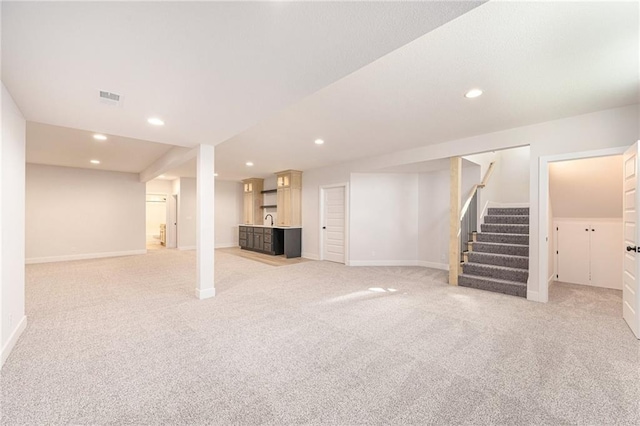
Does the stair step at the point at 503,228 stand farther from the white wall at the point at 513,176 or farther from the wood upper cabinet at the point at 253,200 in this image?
the wood upper cabinet at the point at 253,200

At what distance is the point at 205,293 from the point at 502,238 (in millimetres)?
5344

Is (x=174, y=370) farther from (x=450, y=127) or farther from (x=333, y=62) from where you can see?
(x=450, y=127)

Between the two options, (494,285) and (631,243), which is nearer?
(631,243)

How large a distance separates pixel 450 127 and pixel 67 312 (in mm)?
5666

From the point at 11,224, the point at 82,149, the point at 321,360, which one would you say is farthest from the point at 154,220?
the point at 321,360

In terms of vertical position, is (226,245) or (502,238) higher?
(502,238)

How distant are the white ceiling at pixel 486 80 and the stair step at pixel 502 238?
2152mm

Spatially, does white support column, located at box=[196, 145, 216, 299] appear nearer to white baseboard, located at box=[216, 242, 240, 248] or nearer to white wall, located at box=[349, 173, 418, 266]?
Result: white wall, located at box=[349, 173, 418, 266]

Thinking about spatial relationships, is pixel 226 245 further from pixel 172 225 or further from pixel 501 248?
pixel 501 248

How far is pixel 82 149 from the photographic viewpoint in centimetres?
538

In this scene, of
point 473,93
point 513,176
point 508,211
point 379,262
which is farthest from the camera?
point 513,176

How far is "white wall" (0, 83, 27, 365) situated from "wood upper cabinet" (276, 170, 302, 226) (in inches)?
223

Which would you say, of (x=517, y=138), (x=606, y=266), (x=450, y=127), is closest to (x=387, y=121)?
(x=450, y=127)

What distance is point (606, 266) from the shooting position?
463 cm
